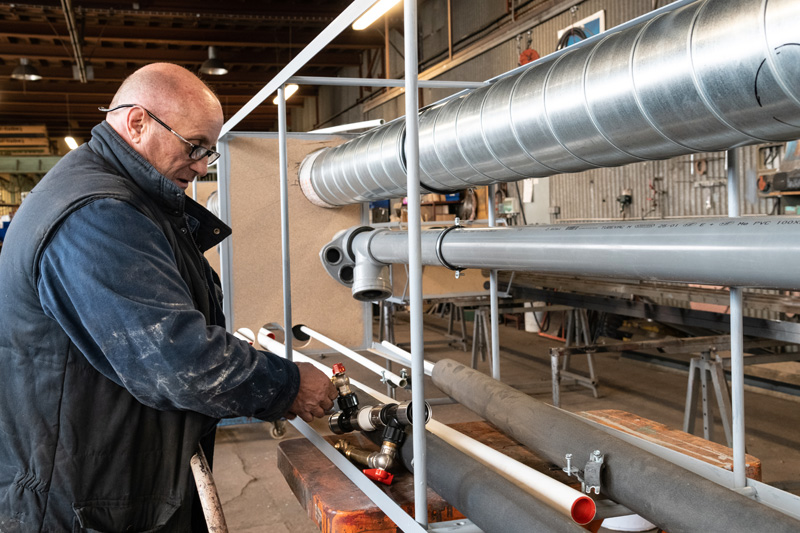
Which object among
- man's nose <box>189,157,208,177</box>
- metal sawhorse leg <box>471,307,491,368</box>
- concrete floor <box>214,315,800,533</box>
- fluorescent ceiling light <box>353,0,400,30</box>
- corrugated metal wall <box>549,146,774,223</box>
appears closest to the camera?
fluorescent ceiling light <box>353,0,400,30</box>

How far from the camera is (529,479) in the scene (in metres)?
1.40

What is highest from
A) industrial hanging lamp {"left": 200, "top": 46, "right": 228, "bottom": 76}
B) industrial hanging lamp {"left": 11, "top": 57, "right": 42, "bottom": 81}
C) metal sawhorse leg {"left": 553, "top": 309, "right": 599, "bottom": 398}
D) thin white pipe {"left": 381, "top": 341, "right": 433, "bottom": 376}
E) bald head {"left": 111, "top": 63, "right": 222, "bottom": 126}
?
industrial hanging lamp {"left": 11, "top": 57, "right": 42, "bottom": 81}

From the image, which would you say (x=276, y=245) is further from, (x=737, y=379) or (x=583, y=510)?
(x=583, y=510)

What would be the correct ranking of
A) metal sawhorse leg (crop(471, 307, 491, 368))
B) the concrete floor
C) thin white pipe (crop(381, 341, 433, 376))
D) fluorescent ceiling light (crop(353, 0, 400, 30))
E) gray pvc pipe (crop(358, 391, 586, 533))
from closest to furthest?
gray pvc pipe (crop(358, 391, 586, 533)) → fluorescent ceiling light (crop(353, 0, 400, 30)) → thin white pipe (crop(381, 341, 433, 376)) → the concrete floor → metal sawhorse leg (crop(471, 307, 491, 368))

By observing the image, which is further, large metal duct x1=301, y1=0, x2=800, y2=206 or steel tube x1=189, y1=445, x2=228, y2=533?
steel tube x1=189, y1=445, x2=228, y2=533

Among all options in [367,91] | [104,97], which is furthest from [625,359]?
[104,97]

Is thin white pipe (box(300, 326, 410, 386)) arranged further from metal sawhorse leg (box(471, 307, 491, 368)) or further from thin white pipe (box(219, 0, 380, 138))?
metal sawhorse leg (box(471, 307, 491, 368))

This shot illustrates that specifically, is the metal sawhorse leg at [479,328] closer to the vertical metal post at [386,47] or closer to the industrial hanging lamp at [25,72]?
the vertical metal post at [386,47]

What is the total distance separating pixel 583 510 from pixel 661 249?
51cm

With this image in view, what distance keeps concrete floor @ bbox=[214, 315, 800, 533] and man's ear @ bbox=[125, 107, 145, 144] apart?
245 centimetres

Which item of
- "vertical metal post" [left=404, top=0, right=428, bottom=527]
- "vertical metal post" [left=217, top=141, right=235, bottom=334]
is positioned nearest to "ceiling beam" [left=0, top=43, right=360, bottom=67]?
"vertical metal post" [left=217, top=141, right=235, bottom=334]

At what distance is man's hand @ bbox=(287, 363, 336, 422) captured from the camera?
1.54 metres

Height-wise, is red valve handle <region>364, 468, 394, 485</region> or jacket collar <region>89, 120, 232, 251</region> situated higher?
jacket collar <region>89, 120, 232, 251</region>

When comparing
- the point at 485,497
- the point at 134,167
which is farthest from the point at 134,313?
the point at 485,497
